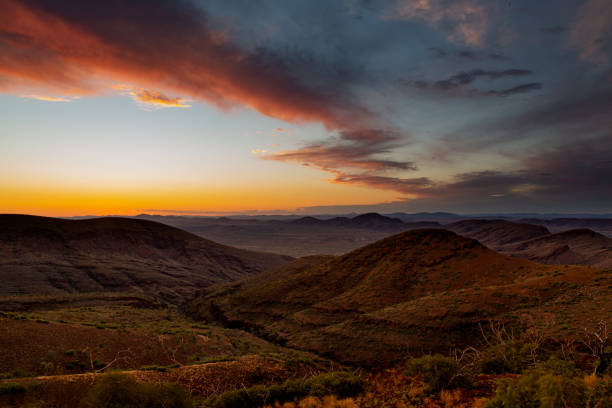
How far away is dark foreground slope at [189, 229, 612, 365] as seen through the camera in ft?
81.6

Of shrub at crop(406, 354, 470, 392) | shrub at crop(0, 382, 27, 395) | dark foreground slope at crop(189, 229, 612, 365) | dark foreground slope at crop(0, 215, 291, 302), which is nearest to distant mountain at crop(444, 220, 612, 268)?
dark foreground slope at crop(189, 229, 612, 365)

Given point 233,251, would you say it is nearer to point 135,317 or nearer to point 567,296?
point 135,317

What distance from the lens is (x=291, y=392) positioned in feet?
36.5

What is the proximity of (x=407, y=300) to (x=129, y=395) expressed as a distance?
108 ft

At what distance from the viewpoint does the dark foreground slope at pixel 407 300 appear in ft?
81.6

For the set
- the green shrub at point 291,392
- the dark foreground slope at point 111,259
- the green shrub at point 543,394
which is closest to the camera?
the green shrub at point 543,394

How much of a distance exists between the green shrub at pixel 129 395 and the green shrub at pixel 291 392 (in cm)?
179

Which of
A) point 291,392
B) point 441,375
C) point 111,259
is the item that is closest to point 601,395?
point 441,375

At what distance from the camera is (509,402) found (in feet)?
22.6

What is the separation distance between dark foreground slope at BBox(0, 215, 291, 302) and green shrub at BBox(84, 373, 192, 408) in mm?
62716

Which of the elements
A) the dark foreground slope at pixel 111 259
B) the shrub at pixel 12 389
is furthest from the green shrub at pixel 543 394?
the dark foreground slope at pixel 111 259

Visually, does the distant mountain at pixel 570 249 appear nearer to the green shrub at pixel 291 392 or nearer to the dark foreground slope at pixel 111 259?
the dark foreground slope at pixel 111 259

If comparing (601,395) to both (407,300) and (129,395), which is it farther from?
(407,300)

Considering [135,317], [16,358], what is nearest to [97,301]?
[135,317]
